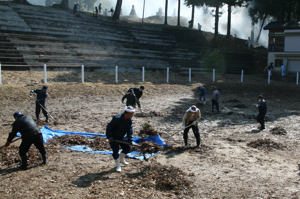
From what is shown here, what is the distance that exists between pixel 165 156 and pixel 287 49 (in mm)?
33919

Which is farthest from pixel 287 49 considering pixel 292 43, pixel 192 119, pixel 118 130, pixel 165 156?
pixel 118 130

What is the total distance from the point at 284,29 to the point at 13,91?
117 ft

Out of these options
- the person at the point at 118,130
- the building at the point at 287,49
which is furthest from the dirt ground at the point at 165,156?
the building at the point at 287,49

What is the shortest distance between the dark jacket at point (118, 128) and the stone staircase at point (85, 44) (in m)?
15.9

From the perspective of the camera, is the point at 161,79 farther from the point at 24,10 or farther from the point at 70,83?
the point at 24,10

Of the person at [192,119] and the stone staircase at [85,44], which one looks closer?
the person at [192,119]

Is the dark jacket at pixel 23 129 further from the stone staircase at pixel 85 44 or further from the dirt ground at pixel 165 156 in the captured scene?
the stone staircase at pixel 85 44

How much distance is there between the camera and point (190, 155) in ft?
28.2

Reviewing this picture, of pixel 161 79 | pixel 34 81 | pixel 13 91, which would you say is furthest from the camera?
pixel 161 79

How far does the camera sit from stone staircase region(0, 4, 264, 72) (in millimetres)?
22672

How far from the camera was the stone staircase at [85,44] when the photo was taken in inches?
893

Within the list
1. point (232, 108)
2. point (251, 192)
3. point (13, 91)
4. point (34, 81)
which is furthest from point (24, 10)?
point (251, 192)

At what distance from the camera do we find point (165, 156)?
8.44 metres

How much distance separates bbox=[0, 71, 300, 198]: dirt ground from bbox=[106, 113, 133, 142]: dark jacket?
0.96 metres
